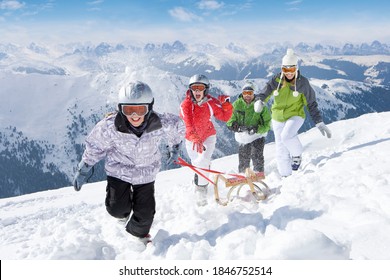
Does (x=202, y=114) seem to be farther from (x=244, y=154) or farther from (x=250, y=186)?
(x=244, y=154)

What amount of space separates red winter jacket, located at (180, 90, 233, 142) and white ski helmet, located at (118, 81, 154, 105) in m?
2.08

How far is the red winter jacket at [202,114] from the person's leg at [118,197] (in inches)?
76.8

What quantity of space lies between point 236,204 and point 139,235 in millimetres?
1807

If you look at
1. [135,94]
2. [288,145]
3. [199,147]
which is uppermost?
[135,94]

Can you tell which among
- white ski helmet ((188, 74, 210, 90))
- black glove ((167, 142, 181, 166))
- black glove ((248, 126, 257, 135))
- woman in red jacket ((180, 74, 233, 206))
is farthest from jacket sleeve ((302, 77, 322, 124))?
black glove ((167, 142, 181, 166))

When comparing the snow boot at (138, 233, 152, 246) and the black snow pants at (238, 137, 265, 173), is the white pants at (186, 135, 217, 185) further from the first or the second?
the black snow pants at (238, 137, 265, 173)

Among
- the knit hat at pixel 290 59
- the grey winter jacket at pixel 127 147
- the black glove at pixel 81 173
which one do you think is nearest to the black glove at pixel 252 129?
the knit hat at pixel 290 59

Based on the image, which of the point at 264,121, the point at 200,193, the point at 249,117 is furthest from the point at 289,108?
the point at 200,193

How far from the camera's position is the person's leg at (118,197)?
5.26 meters

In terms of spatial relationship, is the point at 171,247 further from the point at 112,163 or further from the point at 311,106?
the point at 311,106

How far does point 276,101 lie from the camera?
293 inches

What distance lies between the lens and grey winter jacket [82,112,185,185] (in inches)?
197

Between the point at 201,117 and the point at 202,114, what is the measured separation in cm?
6

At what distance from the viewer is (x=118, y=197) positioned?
5254mm
